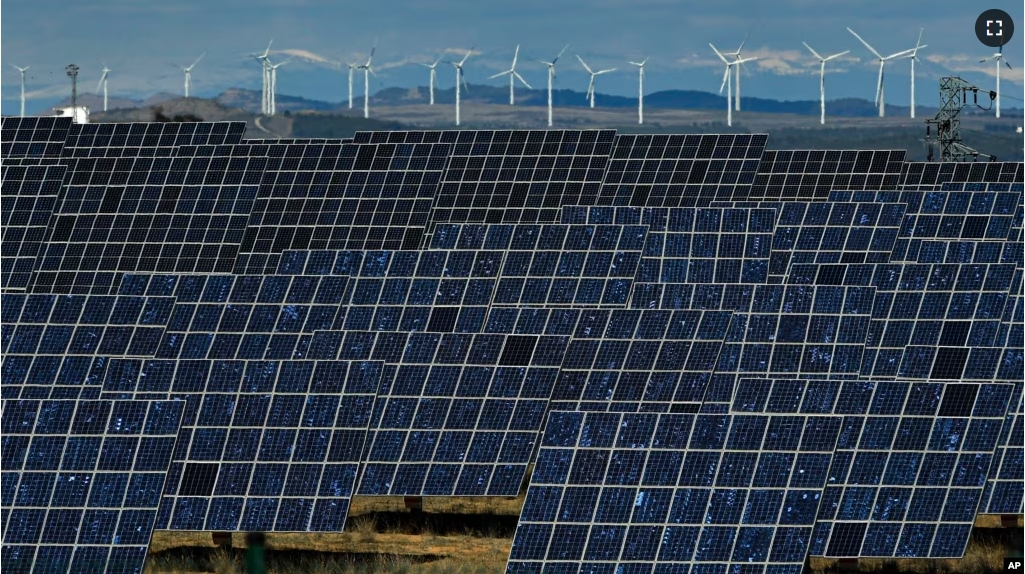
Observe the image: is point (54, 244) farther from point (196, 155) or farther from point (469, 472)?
point (469, 472)

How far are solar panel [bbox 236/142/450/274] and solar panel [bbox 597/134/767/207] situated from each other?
594 centimetres

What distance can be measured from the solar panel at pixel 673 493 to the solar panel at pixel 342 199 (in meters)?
21.8

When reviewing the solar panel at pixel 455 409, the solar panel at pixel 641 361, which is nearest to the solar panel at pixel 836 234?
the solar panel at pixel 641 361

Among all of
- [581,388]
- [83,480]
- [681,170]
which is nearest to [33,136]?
[681,170]

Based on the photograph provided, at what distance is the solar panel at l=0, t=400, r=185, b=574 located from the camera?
103 feet

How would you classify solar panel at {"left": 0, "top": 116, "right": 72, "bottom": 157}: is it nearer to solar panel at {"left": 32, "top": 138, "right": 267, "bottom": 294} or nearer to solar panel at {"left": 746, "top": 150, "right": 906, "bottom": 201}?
solar panel at {"left": 32, "top": 138, "right": 267, "bottom": 294}

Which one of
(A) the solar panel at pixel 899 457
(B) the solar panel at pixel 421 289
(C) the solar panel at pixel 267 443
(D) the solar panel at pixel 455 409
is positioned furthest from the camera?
(B) the solar panel at pixel 421 289

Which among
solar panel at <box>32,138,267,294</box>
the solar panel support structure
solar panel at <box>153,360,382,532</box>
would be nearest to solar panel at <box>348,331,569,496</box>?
solar panel at <box>153,360,382,532</box>

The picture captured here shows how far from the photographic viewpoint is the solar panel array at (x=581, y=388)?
31.2 meters

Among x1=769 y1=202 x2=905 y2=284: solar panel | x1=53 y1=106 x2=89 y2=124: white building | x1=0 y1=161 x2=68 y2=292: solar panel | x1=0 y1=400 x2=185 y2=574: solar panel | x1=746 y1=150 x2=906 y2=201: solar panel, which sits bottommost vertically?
x1=53 y1=106 x2=89 y2=124: white building

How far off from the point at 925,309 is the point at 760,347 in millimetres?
4538

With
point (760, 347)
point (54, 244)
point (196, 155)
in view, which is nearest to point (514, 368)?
point (760, 347)

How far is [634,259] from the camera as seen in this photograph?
137ft

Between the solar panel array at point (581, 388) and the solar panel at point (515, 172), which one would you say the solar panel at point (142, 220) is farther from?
the solar panel at point (515, 172)
